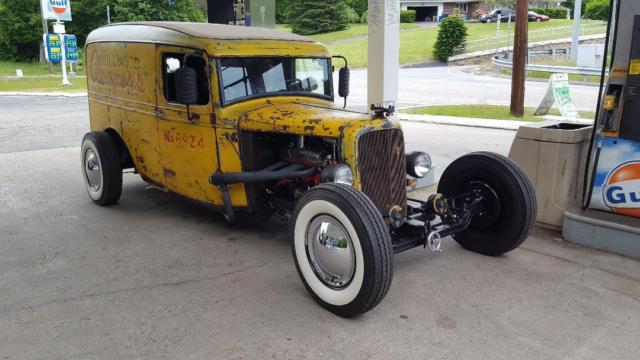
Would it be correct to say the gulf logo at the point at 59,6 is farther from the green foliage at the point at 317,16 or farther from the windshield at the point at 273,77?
the green foliage at the point at 317,16

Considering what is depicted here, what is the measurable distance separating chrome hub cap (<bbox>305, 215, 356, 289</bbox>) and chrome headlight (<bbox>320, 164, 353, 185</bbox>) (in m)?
0.48

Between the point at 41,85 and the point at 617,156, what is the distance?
27798 mm

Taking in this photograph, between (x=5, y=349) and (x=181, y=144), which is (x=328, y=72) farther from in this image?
(x=5, y=349)

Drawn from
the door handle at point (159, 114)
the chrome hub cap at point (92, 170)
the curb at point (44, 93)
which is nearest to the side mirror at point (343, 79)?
the door handle at point (159, 114)

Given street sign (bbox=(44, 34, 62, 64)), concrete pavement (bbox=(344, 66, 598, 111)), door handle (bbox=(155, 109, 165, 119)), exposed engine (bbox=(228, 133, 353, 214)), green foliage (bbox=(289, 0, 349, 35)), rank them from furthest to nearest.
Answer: green foliage (bbox=(289, 0, 349, 35)), street sign (bbox=(44, 34, 62, 64)), concrete pavement (bbox=(344, 66, 598, 111)), door handle (bbox=(155, 109, 165, 119)), exposed engine (bbox=(228, 133, 353, 214))

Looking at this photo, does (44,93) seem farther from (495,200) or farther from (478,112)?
(495,200)

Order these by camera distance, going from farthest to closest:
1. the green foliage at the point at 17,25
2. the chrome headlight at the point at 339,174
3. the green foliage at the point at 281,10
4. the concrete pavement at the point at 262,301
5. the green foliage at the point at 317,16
Answer: the green foliage at the point at 281,10 → the green foliage at the point at 317,16 → the green foliage at the point at 17,25 → the chrome headlight at the point at 339,174 → the concrete pavement at the point at 262,301

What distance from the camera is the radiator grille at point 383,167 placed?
4.41 metres

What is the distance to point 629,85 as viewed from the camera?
15.9ft

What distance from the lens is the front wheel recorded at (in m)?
3.58

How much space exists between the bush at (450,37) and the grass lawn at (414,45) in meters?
1.32

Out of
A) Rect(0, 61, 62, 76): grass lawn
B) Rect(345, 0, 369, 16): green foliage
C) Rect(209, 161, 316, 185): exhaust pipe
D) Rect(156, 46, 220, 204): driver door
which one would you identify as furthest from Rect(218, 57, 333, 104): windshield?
Rect(345, 0, 369, 16): green foliage

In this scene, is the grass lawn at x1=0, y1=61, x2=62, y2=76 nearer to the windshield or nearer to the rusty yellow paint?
the rusty yellow paint

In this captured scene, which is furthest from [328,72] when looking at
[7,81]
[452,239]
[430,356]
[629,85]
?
[7,81]
